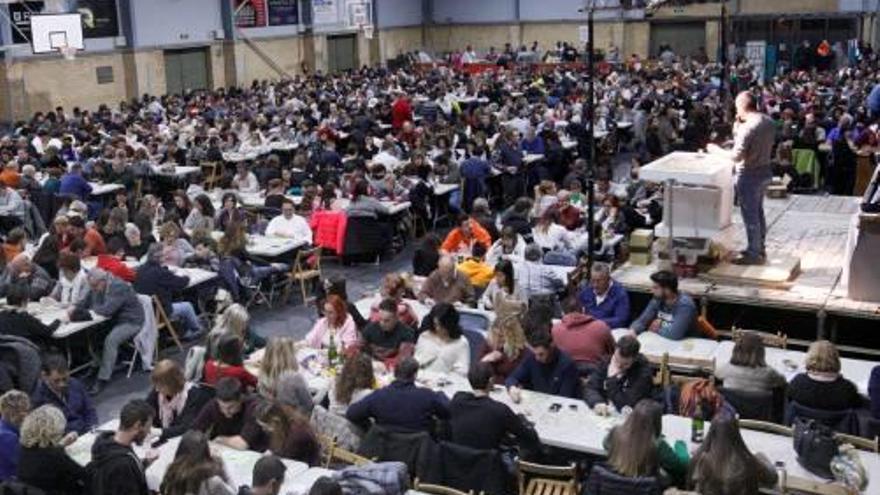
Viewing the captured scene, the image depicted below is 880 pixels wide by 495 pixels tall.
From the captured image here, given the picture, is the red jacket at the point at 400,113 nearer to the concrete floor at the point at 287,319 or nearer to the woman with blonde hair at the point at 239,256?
the concrete floor at the point at 287,319

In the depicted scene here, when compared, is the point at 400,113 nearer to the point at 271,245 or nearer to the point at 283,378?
the point at 271,245

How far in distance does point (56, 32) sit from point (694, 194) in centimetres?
1877

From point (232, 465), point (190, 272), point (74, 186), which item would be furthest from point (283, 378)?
point (74, 186)

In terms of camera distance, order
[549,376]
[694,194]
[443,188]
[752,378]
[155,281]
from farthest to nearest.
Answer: [443,188] → [694,194] → [155,281] → [549,376] → [752,378]

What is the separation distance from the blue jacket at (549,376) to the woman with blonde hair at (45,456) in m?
3.05

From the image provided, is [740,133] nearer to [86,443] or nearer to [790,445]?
[790,445]

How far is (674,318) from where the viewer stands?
8.20 metres

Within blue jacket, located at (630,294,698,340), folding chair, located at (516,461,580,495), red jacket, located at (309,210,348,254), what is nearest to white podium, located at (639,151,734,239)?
Answer: blue jacket, located at (630,294,698,340)

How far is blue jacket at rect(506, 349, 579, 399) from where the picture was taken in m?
7.17

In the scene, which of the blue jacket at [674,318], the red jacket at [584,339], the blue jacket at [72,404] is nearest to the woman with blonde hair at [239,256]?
the blue jacket at [72,404]

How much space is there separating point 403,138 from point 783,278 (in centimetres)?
1038

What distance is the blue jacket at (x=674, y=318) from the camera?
8156 mm

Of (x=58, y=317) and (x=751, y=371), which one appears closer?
(x=751, y=371)

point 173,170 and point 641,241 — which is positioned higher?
point 173,170
